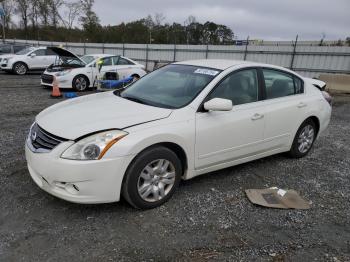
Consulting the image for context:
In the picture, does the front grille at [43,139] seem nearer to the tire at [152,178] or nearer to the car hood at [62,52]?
the tire at [152,178]

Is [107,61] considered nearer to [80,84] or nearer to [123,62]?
[123,62]

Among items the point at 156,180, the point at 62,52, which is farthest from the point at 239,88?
the point at 62,52

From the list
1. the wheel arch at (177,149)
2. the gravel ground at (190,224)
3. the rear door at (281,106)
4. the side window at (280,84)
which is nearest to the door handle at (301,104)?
the rear door at (281,106)

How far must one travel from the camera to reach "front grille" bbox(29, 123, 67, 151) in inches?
129

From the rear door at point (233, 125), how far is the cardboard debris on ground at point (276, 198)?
0.52 m

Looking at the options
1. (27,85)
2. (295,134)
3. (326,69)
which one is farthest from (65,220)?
(326,69)

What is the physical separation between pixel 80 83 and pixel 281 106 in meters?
9.35

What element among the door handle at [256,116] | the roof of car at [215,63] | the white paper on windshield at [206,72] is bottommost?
the door handle at [256,116]

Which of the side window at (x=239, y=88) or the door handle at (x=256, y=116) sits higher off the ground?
the side window at (x=239, y=88)

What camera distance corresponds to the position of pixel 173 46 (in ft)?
73.5

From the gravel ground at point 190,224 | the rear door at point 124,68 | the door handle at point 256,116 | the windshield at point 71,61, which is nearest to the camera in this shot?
the gravel ground at point 190,224

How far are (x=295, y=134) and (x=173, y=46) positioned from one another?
59.8 ft

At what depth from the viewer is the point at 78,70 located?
40.6ft

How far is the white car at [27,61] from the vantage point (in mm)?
17719
